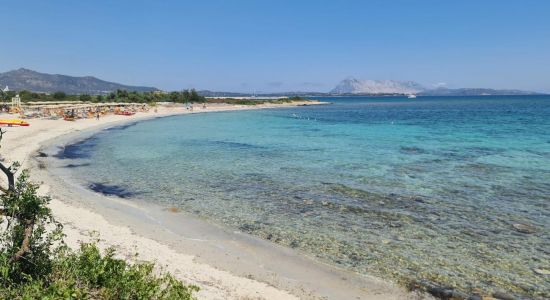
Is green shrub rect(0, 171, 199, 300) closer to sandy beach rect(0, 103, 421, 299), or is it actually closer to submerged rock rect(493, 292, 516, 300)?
sandy beach rect(0, 103, 421, 299)

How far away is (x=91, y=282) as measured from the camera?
632 centimetres

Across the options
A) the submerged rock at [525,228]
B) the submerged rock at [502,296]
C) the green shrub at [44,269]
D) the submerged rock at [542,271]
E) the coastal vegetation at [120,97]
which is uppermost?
the coastal vegetation at [120,97]

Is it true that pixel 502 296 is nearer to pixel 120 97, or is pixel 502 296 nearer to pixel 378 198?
pixel 378 198

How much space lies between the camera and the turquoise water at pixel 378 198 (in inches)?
394

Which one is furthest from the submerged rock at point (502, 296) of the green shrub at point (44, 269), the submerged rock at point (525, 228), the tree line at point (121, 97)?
the tree line at point (121, 97)

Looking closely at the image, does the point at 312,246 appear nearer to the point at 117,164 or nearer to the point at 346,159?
the point at 346,159

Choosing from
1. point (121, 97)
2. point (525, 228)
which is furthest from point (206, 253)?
point (121, 97)

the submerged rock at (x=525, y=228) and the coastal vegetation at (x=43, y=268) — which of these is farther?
the submerged rock at (x=525, y=228)

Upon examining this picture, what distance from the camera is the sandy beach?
841cm

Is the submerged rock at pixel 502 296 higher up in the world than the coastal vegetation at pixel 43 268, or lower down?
lower down

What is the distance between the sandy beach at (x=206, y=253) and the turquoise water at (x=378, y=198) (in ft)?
2.60

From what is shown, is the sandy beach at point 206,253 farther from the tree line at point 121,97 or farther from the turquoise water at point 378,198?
the tree line at point 121,97

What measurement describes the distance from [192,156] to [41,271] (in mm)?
21879

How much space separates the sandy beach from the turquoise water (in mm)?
793
